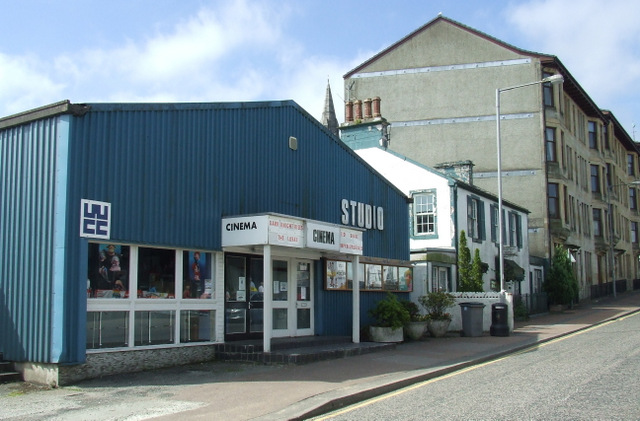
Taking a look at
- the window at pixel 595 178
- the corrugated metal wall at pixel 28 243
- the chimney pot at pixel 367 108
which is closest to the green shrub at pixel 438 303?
the chimney pot at pixel 367 108

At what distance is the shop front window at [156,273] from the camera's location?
1320 cm

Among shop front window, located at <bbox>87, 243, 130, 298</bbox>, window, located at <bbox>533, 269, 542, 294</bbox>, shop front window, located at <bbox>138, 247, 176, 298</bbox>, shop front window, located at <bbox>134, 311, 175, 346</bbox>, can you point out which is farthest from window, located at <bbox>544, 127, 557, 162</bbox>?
shop front window, located at <bbox>87, 243, 130, 298</bbox>

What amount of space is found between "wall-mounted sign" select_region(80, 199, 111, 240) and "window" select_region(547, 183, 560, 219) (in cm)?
3101

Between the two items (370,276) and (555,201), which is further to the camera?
(555,201)

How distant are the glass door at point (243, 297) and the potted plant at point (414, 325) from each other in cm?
549

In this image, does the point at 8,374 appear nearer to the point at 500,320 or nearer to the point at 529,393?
the point at 529,393

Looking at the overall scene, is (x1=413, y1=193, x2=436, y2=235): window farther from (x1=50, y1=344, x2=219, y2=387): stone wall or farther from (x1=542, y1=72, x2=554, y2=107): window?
(x1=542, y1=72, x2=554, y2=107): window

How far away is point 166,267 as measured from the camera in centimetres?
1372

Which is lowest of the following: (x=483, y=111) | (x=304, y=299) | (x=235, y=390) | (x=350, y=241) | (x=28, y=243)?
(x=235, y=390)

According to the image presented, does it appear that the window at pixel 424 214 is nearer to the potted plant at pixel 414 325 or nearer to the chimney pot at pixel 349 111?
the chimney pot at pixel 349 111

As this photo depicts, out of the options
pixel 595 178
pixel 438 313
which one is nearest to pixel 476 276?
pixel 438 313

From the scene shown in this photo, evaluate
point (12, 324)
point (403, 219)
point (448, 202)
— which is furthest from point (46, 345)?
point (448, 202)

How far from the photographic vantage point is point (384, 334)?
18391 mm

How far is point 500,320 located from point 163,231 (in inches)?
481
